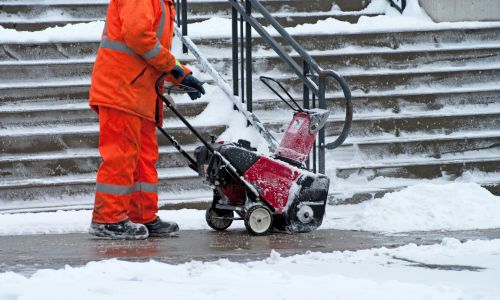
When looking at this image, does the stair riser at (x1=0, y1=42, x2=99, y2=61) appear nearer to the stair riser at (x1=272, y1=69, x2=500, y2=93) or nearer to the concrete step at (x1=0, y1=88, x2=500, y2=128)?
the concrete step at (x1=0, y1=88, x2=500, y2=128)

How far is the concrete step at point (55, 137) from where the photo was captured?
910 centimetres

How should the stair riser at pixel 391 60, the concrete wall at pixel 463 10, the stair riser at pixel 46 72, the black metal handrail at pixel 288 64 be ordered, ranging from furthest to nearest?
the concrete wall at pixel 463 10
the stair riser at pixel 391 60
the stair riser at pixel 46 72
the black metal handrail at pixel 288 64

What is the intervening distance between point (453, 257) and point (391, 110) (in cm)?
418

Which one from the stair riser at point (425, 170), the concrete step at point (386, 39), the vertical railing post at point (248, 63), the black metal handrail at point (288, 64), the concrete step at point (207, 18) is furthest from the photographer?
the concrete step at point (207, 18)

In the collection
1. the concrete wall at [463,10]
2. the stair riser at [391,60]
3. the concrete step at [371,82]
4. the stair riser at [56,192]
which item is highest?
the concrete wall at [463,10]

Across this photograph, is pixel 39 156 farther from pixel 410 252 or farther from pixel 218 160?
pixel 410 252

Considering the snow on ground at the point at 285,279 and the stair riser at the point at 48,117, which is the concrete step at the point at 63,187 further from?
the snow on ground at the point at 285,279

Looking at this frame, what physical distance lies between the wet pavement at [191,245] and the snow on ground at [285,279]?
0.30 meters

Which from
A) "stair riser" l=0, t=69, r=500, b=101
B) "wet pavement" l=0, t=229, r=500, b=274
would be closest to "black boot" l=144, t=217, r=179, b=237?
"wet pavement" l=0, t=229, r=500, b=274

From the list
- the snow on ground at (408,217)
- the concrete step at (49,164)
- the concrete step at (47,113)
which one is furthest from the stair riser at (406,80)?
the snow on ground at (408,217)

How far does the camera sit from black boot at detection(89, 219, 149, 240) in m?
7.09

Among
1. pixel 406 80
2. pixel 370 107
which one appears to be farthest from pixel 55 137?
pixel 406 80

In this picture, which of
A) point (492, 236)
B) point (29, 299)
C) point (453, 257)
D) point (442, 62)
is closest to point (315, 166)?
point (492, 236)

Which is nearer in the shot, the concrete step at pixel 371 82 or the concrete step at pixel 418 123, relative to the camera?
the concrete step at pixel 371 82
